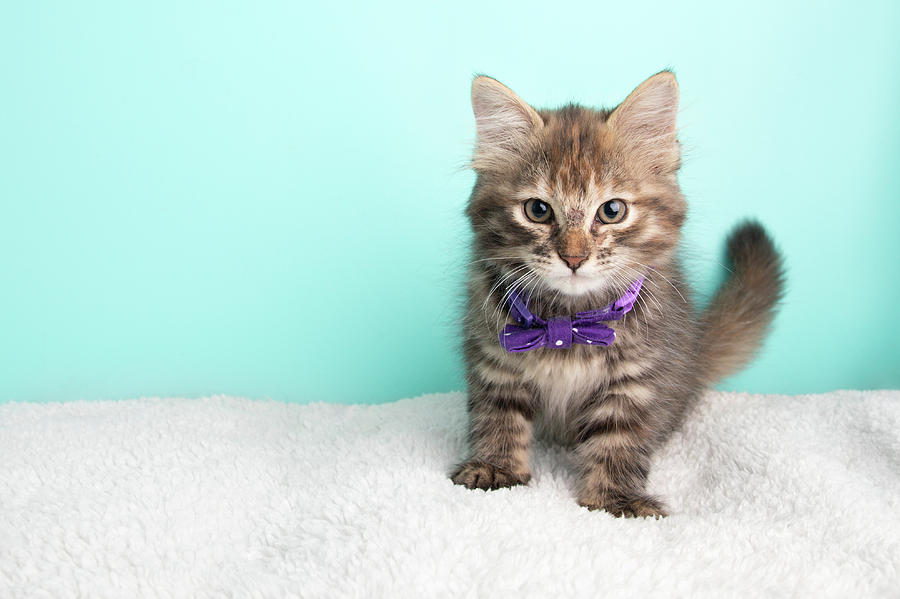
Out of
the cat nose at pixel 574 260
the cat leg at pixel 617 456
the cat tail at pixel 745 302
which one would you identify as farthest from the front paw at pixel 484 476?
the cat tail at pixel 745 302

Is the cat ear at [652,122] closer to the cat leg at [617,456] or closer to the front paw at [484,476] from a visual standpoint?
the cat leg at [617,456]

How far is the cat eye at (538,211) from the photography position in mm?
1344

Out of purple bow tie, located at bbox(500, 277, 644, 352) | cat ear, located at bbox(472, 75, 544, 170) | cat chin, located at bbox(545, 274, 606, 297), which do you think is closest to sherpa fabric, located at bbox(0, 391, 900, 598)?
purple bow tie, located at bbox(500, 277, 644, 352)

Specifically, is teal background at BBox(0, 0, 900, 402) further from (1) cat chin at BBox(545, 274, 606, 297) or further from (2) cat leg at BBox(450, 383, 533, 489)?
(1) cat chin at BBox(545, 274, 606, 297)

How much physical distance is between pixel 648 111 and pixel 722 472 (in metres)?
0.88

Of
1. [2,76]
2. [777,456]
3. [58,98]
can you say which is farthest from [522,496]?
[2,76]

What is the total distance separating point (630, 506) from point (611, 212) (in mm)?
642

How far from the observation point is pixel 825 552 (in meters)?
1.21

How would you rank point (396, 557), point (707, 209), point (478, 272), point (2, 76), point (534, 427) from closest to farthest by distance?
point (396, 557) < point (478, 272) < point (534, 427) < point (2, 76) < point (707, 209)

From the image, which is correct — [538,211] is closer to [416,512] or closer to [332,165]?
[416,512]

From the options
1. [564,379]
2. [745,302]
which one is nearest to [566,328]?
[564,379]

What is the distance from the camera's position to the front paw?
1477 millimetres

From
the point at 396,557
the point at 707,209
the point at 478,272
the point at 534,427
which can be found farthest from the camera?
the point at 707,209

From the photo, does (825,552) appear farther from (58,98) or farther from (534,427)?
(58,98)
